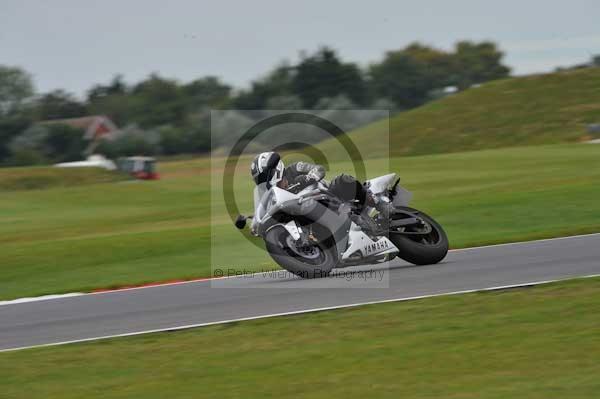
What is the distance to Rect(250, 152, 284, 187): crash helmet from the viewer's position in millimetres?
12773

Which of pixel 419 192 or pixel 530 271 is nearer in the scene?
pixel 530 271

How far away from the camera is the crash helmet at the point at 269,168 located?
1277cm

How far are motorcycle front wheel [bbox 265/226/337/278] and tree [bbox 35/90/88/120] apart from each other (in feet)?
291

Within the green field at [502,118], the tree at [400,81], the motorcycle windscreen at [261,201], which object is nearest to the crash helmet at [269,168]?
the motorcycle windscreen at [261,201]

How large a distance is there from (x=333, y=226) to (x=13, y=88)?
92.2 metres

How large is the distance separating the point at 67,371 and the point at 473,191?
21367 mm

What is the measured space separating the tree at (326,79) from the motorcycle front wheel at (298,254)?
8266 centimetres

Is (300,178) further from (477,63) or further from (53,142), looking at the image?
(477,63)

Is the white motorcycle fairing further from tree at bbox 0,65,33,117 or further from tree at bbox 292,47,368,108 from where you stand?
tree at bbox 0,65,33,117

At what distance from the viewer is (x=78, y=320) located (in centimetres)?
1183

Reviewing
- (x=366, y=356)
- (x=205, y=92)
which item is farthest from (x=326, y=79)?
(x=366, y=356)

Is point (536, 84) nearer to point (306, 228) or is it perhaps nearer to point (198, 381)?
point (306, 228)

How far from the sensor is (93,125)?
294 feet

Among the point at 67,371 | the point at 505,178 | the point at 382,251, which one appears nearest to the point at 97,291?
the point at 382,251
